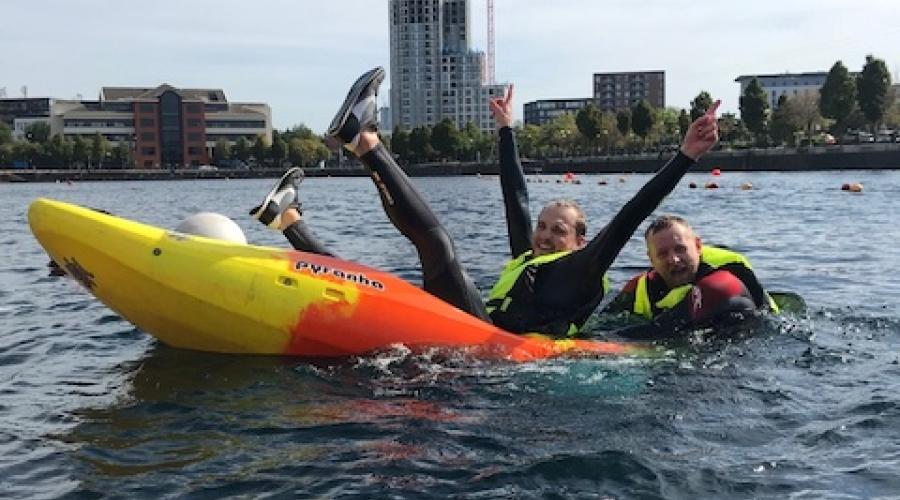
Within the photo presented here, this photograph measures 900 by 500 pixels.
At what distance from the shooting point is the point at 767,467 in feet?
15.8

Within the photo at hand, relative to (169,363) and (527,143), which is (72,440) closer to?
(169,363)

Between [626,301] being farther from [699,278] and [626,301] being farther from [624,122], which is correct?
[624,122]

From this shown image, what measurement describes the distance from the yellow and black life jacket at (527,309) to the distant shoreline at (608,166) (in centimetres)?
5845

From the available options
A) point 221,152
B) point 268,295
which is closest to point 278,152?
point 221,152

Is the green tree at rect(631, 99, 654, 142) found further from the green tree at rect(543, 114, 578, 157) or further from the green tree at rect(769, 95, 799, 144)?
the green tree at rect(769, 95, 799, 144)

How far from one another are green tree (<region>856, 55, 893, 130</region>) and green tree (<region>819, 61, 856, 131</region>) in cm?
217

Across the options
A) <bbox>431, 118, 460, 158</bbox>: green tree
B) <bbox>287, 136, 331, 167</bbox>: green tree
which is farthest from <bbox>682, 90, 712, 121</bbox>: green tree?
<bbox>287, 136, 331, 167</bbox>: green tree

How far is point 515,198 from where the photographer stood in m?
8.79

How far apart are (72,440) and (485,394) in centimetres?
263

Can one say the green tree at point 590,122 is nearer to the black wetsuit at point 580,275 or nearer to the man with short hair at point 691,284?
the man with short hair at point 691,284

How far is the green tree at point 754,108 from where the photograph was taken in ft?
281

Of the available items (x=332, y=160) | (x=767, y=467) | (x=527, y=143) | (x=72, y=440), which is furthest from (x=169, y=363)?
(x=332, y=160)

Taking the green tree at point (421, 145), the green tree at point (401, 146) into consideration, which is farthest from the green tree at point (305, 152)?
the green tree at point (421, 145)

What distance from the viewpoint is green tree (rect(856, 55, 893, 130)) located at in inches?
2960
